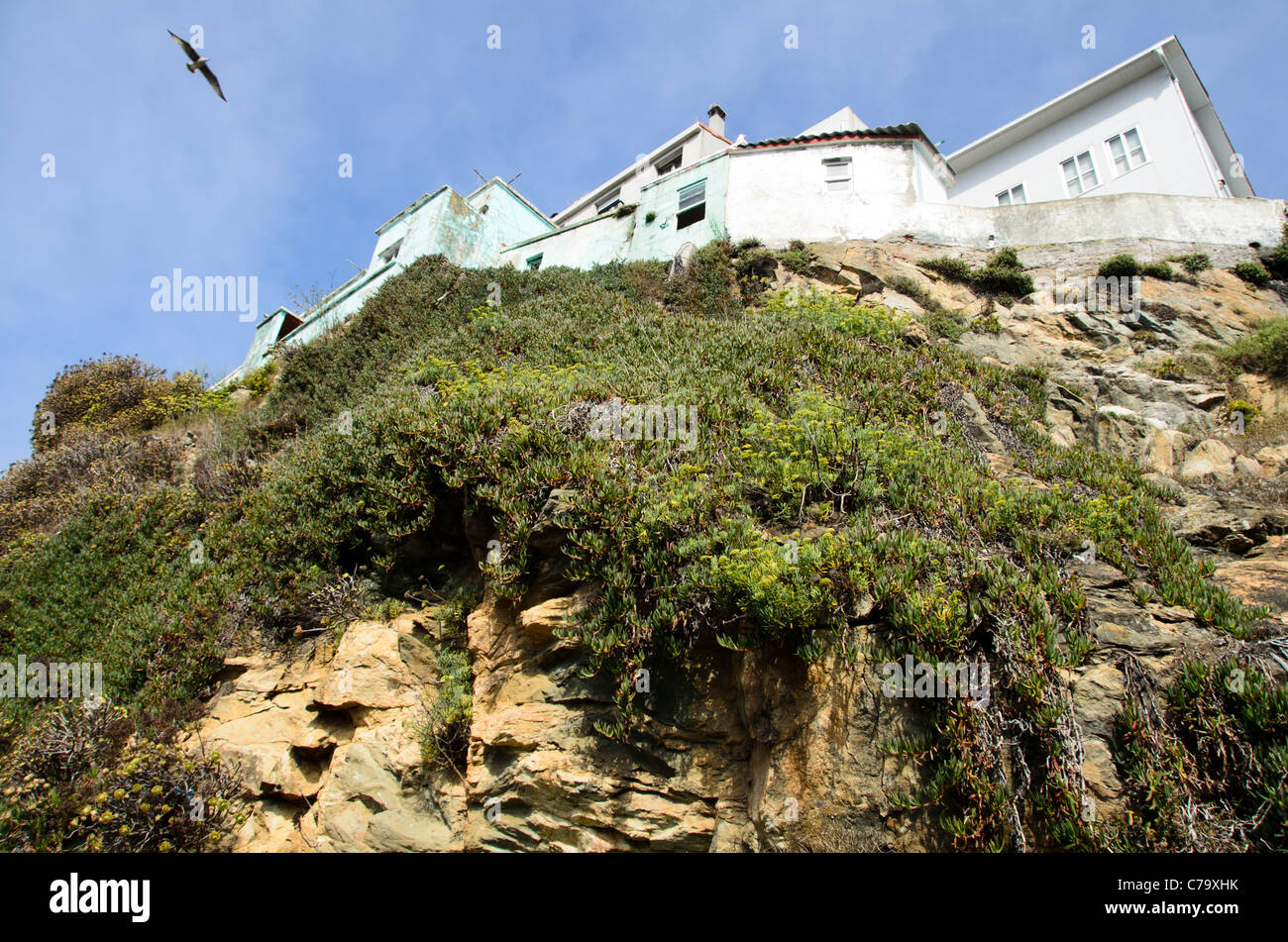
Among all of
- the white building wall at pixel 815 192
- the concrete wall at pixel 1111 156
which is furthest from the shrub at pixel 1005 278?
the concrete wall at pixel 1111 156

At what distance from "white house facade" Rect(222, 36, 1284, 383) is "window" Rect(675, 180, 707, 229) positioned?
0.06m

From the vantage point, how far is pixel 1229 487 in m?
8.44

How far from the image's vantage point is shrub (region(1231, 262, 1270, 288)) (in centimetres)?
1642

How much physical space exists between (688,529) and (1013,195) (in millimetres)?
24003

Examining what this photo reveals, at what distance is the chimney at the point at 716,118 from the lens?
95.3ft

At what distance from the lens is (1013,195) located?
23766mm

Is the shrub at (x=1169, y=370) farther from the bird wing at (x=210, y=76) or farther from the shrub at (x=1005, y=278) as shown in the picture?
the bird wing at (x=210, y=76)

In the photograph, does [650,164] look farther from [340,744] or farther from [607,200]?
[340,744]

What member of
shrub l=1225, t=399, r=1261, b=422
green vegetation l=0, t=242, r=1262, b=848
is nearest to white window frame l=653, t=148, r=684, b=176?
green vegetation l=0, t=242, r=1262, b=848

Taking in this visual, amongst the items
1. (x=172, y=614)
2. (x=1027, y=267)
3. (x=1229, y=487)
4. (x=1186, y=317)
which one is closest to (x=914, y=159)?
(x=1027, y=267)

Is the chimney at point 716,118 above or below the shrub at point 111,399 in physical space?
above

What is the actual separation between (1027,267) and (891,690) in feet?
53.8

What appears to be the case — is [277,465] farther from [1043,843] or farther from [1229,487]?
[1229,487]

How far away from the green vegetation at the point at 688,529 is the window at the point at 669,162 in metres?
16.6
